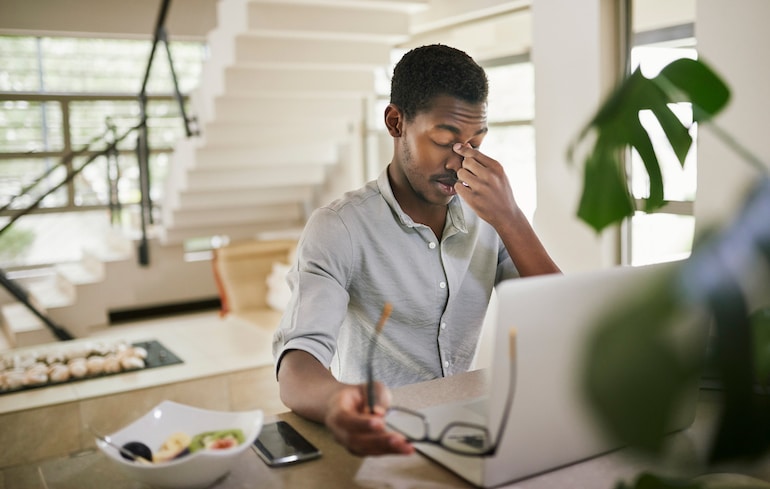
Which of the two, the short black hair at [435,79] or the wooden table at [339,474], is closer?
the wooden table at [339,474]

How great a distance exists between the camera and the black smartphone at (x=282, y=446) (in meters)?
1.05

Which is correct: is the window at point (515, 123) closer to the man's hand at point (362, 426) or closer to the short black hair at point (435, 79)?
the short black hair at point (435, 79)

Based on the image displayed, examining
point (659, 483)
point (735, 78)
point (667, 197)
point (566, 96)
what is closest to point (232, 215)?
point (566, 96)

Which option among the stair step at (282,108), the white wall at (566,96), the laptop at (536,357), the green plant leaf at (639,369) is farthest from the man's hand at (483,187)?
the stair step at (282,108)

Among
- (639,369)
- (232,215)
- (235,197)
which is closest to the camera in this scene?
(639,369)

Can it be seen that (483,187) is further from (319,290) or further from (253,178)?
(253,178)

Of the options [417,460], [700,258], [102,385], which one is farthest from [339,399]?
[102,385]

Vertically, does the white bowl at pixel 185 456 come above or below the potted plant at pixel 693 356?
Result: below

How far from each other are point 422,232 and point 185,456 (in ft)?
2.69

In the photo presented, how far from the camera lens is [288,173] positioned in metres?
5.90

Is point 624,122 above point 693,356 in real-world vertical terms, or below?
above

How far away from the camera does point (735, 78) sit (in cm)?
259

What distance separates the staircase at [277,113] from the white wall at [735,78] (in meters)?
2.04

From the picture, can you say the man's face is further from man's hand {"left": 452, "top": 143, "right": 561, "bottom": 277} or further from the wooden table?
the wooden table
